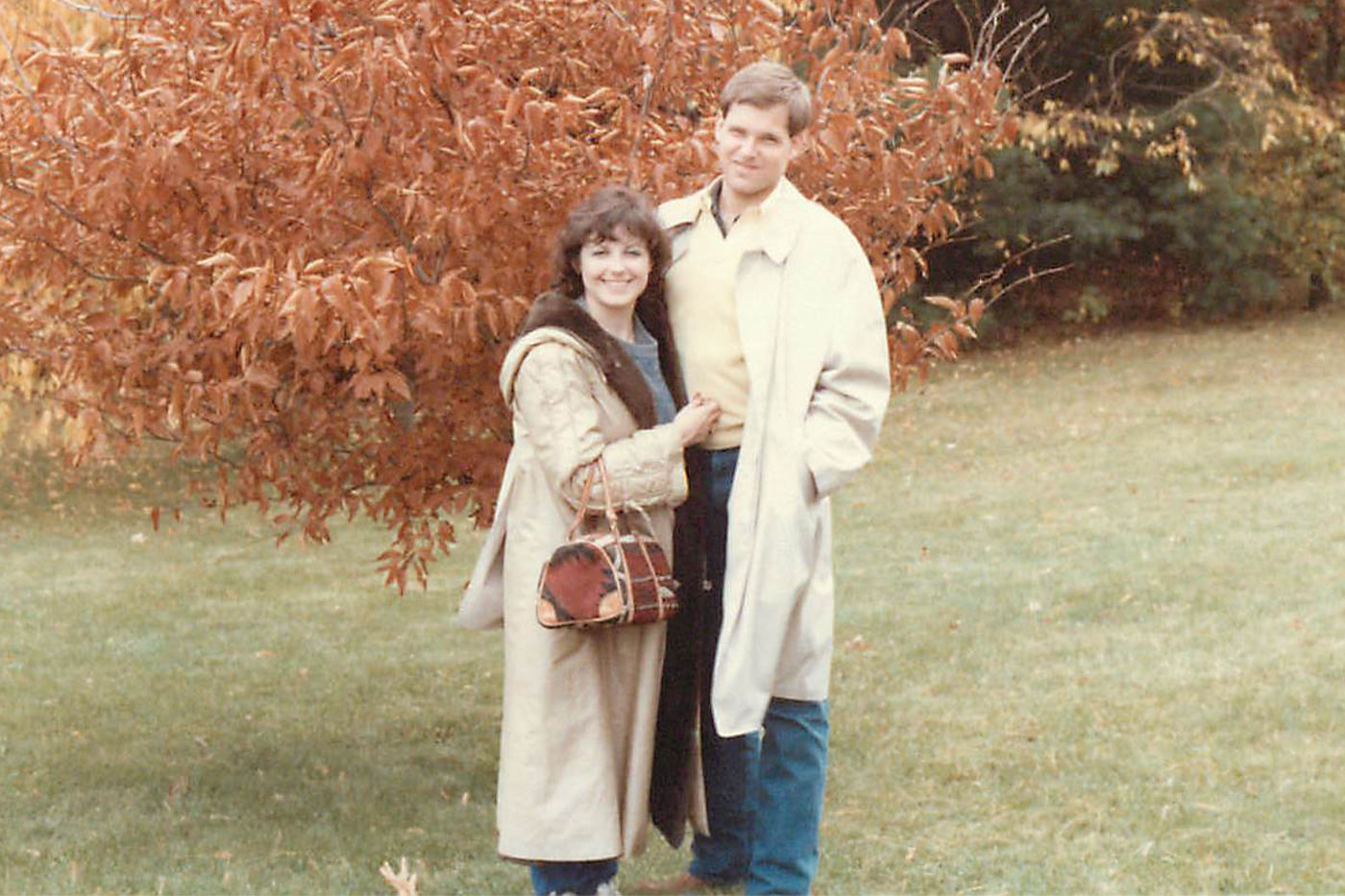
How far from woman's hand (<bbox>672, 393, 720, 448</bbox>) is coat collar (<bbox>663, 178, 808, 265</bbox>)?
36cm

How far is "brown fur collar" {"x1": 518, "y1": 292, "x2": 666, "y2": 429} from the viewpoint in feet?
13.3

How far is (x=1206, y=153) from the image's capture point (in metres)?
20.6

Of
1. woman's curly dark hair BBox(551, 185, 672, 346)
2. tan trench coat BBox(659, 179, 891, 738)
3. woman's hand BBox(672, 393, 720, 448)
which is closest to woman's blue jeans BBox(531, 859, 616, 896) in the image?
tan trench coat BBox(659, 179, 891, 738)

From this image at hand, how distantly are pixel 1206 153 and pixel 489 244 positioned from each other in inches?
677

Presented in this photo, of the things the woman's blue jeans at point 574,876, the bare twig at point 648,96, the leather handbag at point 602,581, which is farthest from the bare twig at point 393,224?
the woman's blue jeans at point 574,876

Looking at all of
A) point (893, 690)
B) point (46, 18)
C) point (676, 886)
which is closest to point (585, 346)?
point (676, 886)

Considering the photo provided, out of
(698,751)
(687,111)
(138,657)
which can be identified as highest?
(687,111)

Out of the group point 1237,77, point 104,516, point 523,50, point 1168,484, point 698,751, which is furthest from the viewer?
point 1237,77

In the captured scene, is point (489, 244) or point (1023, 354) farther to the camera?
point (1023, 354)

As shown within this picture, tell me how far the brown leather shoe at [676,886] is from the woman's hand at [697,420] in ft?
4.31

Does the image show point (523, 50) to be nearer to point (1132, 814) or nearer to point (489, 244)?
point (489, 244)

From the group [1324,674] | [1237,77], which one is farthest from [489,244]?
[1237,77]

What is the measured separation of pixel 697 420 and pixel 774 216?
51 cm

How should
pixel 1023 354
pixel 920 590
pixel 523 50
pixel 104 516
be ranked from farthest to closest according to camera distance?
pixel 1023 354, pixel 104 516, pixel 920 590, pixel 523 50
